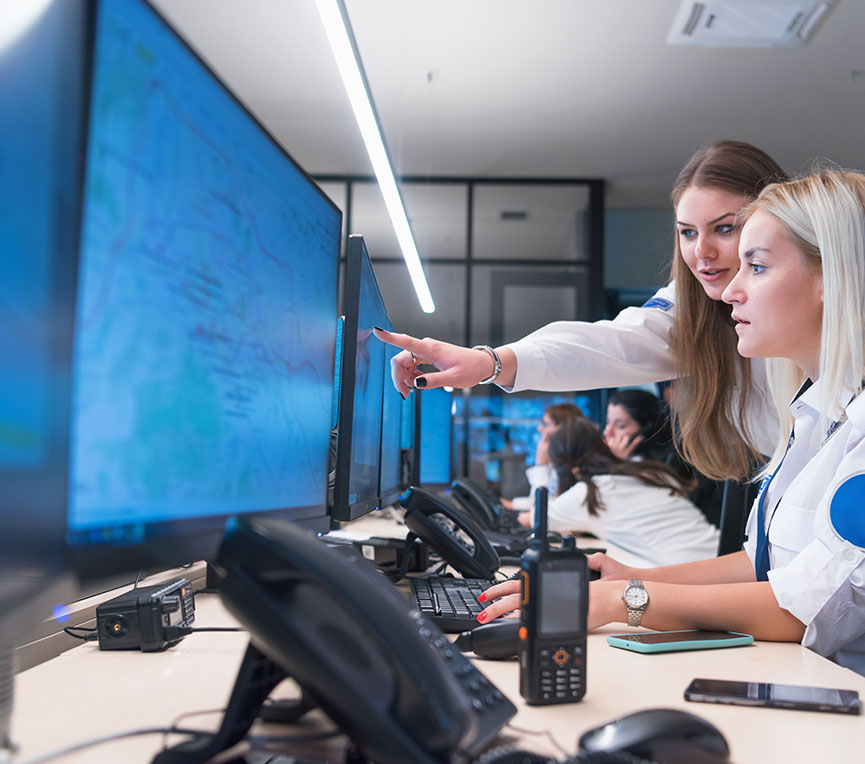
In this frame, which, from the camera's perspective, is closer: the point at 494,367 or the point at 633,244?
the point at 494,367

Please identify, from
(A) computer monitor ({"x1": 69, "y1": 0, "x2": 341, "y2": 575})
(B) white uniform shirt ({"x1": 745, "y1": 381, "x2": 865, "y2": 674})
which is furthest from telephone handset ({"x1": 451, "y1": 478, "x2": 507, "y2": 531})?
(A) computer monitor ({"x1": 69, "y1": 0, "x2": 341, "y2": 575})

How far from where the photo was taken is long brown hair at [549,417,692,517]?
2.91 metres

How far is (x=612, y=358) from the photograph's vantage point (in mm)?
1738

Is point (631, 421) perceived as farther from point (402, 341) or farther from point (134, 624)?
point (134, 624)

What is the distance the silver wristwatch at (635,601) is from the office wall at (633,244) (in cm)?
593

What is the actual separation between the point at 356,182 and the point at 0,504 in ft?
18.8

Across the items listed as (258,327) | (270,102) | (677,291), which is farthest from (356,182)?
(258,327)

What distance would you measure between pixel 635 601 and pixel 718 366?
88 cm

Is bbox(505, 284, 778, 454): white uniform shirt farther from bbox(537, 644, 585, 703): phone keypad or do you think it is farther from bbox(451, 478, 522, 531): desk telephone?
bbox(451, 478, 522, 531): desk telephone

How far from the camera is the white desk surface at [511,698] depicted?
60cm

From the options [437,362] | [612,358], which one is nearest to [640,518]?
[612,358]

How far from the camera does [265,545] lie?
0.52 meters

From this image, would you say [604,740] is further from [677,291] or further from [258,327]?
[677,291]

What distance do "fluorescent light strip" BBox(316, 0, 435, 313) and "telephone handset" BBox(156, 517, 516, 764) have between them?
4.95ft
